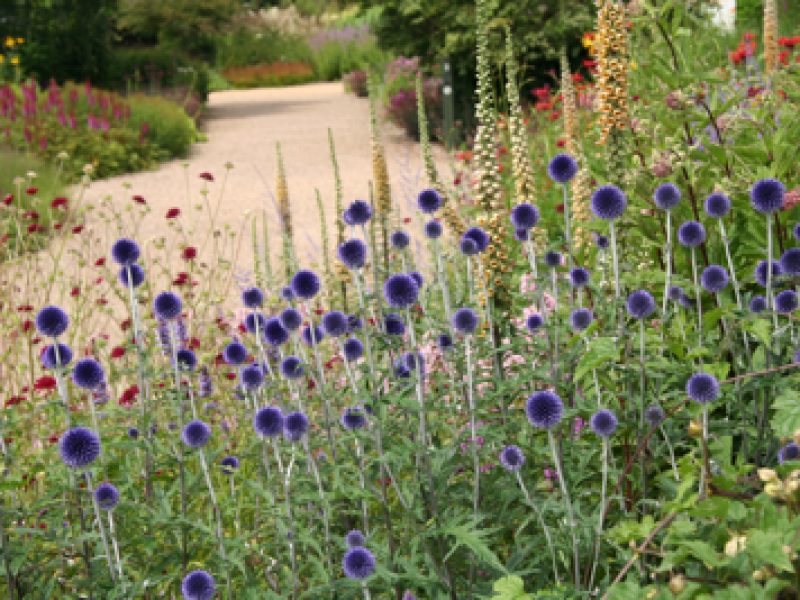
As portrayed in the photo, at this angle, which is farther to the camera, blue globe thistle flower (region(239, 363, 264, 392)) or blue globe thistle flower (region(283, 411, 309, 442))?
blue globe thistle flower (region(239, 363, 264, 392))

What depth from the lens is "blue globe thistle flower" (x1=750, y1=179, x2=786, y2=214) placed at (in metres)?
2.47

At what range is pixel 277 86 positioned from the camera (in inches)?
1086

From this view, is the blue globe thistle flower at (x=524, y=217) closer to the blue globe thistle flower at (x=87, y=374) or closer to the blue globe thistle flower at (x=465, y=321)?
the blue globe thistle flower at (x=465, y=321)

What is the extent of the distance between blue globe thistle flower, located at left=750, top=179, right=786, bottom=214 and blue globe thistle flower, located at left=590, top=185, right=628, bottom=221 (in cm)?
34

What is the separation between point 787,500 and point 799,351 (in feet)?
3.12

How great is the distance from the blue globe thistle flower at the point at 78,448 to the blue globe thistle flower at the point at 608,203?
137cm

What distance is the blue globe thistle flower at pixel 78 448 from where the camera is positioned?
226 centimetres

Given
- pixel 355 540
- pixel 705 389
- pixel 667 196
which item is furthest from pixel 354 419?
pixel 667 196

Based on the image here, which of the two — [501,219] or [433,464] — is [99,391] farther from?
[433,464]

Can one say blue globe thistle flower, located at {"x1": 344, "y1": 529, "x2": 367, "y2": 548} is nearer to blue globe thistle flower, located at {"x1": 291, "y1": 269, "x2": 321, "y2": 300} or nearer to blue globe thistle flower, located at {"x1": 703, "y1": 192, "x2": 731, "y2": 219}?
blue globe thistle flower, located at {"x1": 291, "y1": 269, "x2": 321, "y2": 300}

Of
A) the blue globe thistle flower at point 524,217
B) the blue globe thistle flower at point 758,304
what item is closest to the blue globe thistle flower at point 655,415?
the blue globe thistle flower at point 524,217

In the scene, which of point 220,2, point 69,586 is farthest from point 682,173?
point 220,2

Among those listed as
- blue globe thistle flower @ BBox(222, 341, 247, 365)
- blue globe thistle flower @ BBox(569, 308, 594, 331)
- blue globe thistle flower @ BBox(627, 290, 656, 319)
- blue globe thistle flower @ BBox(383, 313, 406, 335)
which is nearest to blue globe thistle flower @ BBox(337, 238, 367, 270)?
Result: blue globe thistle flower @ BBox(383, 313, 406, 335)

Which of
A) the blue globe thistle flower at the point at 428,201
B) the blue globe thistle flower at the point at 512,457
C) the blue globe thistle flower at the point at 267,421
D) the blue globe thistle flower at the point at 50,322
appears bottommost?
the blue globe thistle flower at the point at 512,457
